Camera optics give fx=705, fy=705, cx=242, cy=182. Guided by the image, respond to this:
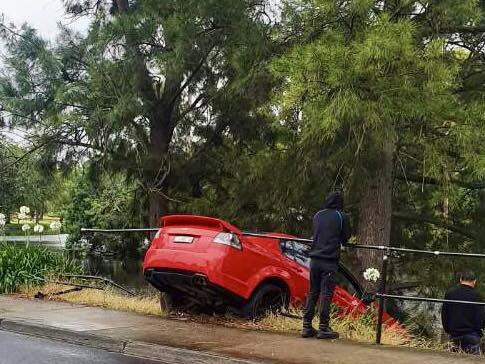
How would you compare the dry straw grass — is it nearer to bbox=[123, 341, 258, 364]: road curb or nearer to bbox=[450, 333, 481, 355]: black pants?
bbox=[123, 341, 258, 364]: road curb

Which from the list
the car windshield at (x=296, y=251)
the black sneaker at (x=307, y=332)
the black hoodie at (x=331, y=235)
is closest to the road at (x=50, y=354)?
the black sneaker at (x=307, y=332)

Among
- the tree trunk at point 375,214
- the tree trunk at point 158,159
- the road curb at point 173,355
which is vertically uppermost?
the tree trunk at point 158,159

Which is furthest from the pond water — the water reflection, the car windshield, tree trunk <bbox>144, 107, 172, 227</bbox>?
the car windshield

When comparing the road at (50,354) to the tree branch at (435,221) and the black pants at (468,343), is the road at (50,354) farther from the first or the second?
the tree branch at (435,221)

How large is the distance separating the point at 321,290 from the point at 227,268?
1195mm

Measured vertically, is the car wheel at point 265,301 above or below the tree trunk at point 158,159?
below

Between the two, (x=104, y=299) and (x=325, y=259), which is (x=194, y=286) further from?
(x=104, y=299)

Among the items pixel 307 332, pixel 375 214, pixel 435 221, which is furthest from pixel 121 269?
pixel 307 332

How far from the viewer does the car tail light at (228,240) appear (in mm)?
8711

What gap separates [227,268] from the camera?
857cm

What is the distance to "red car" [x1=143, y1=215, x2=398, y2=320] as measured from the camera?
28.3 feet

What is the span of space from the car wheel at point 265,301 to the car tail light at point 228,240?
0.70m

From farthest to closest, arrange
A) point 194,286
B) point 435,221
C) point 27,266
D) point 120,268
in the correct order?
point 120,268
point 435,221
point 27,266
point 194,286

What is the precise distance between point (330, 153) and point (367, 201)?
2043 mm
